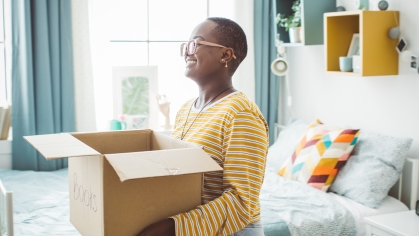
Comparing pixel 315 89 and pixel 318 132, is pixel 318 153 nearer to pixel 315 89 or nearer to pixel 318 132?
pixel 318 132

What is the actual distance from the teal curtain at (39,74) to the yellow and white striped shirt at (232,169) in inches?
88.1

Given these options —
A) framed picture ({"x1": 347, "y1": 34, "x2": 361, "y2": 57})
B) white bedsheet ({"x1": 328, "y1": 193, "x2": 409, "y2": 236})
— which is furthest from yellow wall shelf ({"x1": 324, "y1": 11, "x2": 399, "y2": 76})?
white bedsheet ({"x1": 328, "y1": 193, "x2": 409, "y2": 236})

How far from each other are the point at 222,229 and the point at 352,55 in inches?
82.0

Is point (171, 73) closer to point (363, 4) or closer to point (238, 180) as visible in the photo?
point (363, 4)

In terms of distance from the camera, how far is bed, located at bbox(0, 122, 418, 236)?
7.84 feet

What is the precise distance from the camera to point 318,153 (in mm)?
2975

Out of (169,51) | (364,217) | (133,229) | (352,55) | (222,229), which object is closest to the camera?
(133,229)

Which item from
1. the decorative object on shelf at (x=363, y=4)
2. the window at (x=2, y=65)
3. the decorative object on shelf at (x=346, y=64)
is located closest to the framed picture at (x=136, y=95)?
the window at (x=2, y=65)

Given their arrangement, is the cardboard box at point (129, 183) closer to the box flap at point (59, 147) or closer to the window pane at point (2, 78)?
the box flap at point (59, 147)

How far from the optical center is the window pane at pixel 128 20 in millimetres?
3744

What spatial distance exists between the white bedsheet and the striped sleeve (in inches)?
52.8

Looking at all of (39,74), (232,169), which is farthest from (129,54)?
(232,169)

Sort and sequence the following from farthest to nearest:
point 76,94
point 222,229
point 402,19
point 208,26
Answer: point 76,94 < point 402,19 < point 208,26 < point 222,229

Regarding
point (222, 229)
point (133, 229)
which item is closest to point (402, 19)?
point (222, 229)
